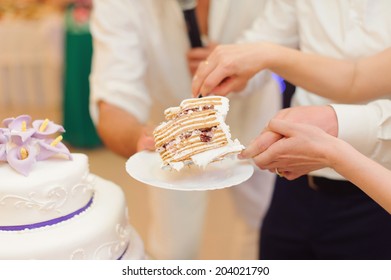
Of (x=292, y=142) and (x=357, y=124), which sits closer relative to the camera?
(x=292, y=142)

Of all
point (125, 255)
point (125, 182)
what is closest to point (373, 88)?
point (125, 255)

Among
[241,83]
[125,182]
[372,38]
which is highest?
[372,38]

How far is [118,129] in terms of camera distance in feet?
5.74

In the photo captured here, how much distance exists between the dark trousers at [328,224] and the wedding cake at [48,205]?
547 millimetres

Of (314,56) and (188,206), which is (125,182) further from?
(314,56)

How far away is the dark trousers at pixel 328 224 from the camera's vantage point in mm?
1492

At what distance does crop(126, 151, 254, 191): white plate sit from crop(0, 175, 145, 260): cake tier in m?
0.11

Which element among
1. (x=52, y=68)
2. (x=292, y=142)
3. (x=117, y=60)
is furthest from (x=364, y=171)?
(x=52, y=68)

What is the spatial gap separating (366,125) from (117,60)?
3.03 ft

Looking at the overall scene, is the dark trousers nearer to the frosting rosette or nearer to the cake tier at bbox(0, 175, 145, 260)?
the cake tier at bbox(0, 175, 145, 260)

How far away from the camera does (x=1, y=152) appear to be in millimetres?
1170

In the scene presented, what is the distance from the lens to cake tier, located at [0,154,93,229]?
1125mm

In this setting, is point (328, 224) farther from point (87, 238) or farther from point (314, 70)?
point (87, 238)
